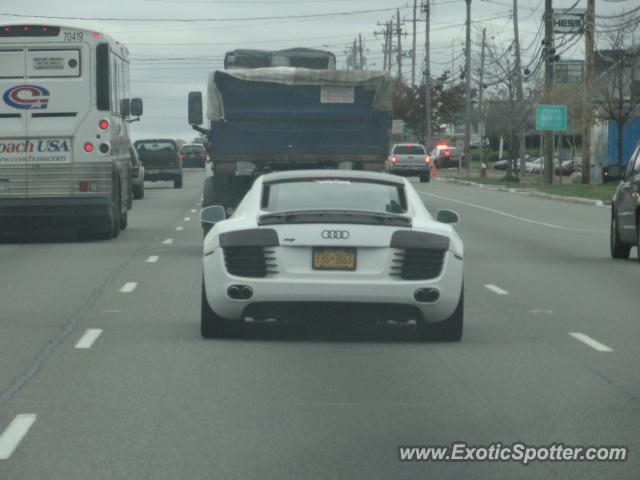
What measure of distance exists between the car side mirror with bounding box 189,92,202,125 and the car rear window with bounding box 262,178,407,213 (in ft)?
34.9

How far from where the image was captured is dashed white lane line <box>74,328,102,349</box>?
464 inches

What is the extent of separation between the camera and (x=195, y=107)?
23062 mm

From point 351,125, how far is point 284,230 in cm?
1260

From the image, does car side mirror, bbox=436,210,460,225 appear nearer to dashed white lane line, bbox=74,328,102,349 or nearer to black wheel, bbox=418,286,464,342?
black wheel, bbox=418,286,464,342

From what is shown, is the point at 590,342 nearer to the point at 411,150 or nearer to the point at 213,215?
the point at 213,215

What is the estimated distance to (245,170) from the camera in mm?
23188

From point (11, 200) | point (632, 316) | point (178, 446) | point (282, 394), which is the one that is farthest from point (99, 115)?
point (178, 446)

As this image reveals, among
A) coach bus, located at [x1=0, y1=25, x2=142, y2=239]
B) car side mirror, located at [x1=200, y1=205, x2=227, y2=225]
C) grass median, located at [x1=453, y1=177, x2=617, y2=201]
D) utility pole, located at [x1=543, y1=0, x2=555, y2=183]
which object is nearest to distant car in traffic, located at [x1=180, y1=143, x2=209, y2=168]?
grass median, located at [x1=453, y1=177, x2=617, y2=201]

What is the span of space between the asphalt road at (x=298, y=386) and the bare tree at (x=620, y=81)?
3896 cm

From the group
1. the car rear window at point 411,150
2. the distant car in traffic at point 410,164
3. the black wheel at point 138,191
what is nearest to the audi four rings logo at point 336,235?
the black wheel at point 138,191

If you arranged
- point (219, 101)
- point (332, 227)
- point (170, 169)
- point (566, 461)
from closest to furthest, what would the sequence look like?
point (566, 461) < point (332, 227) < point (219, 101) < point (170, 169)

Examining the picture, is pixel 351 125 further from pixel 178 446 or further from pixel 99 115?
pixel 178 446

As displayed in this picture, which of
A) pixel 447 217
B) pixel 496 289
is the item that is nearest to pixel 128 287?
pixel 496 289

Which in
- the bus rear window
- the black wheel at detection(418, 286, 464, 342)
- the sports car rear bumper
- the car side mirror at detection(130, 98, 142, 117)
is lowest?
the black wheel at detection(418, 286, 464, 342)
